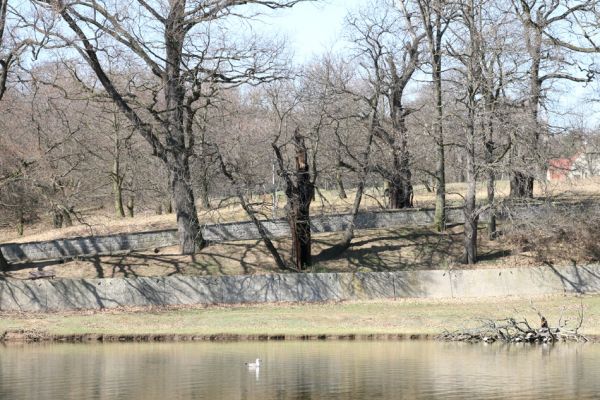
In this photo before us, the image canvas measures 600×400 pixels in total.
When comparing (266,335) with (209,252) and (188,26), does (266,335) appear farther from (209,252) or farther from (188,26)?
(188,26)

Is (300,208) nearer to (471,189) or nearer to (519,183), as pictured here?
(471,189)

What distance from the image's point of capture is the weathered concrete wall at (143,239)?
147 feet

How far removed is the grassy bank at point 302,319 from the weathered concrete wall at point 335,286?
2.85 ft

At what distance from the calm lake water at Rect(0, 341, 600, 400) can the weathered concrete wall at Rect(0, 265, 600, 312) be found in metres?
8.83

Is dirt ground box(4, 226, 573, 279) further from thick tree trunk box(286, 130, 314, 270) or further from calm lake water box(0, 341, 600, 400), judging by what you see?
calm lake water box(0, 341, 600, 400)

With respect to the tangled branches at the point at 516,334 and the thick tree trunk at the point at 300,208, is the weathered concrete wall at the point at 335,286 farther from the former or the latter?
the tangled branches at the point at 516,334

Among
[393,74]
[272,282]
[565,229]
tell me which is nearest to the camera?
[272,282]

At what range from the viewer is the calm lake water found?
19.3 meters

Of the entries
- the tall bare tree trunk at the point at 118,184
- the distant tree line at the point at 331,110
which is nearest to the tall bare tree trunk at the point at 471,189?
the distant tree line at the point at 331,110

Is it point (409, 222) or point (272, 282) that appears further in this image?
point (409, 222)

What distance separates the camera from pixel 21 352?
27.3 meters

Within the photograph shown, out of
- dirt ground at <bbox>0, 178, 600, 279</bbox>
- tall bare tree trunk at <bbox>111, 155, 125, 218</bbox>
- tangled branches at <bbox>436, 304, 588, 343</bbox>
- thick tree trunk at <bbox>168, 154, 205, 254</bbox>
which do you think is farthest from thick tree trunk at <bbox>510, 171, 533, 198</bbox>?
tall bare tree trunk at <bbox>111, 155, 125, 218</bbox>

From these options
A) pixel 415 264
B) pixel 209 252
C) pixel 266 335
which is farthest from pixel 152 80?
pixel 266 335

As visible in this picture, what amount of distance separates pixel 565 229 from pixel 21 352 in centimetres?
2440
